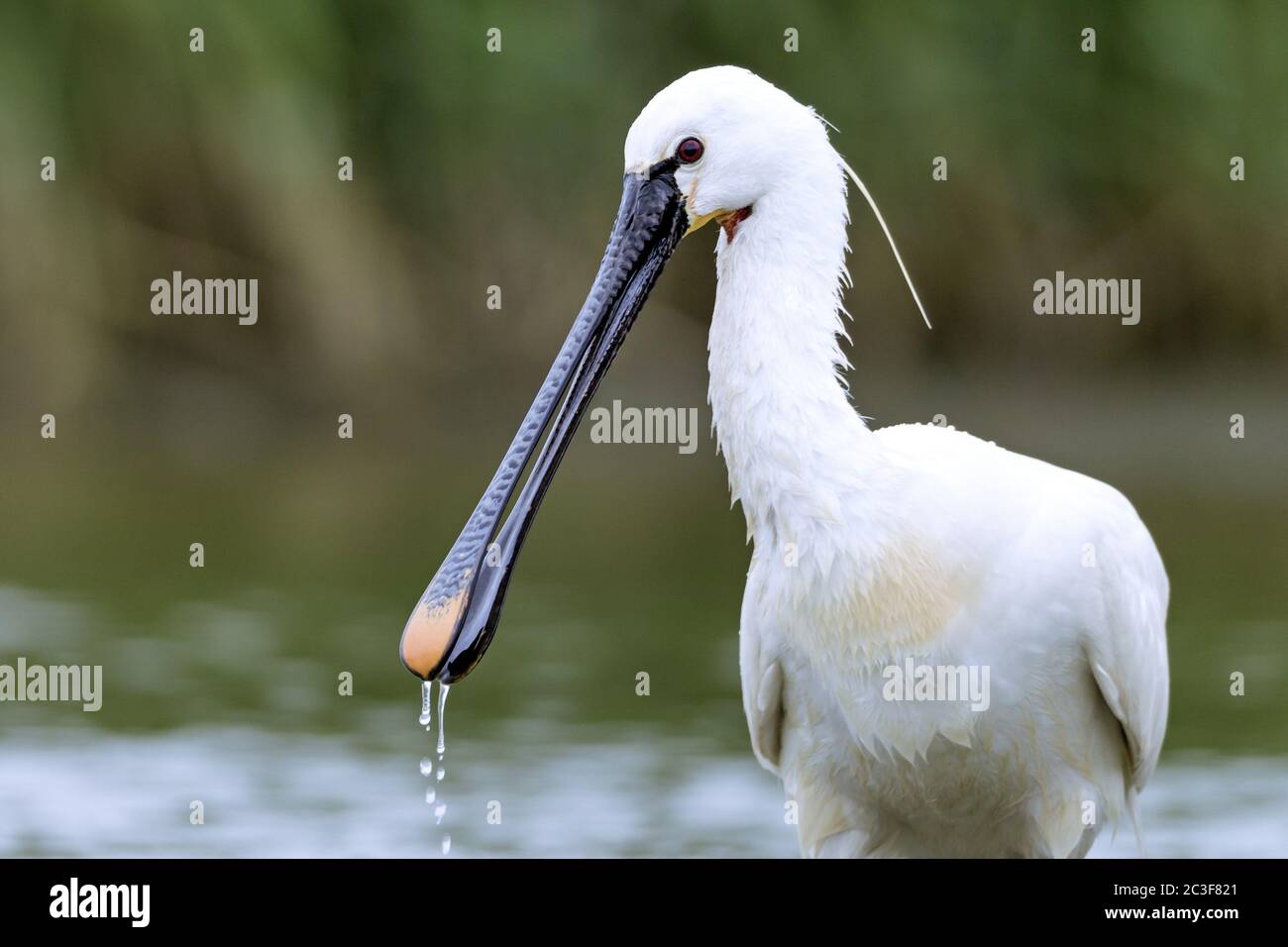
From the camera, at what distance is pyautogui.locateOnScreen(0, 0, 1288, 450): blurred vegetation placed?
13.9 metres

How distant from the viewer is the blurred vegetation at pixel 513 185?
45.5ft

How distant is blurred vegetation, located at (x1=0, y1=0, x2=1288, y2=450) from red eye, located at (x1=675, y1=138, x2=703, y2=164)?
30.5 feet

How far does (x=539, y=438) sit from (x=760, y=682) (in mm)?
739

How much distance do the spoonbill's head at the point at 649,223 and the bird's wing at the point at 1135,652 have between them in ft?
3.19

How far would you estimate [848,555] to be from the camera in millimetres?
4605

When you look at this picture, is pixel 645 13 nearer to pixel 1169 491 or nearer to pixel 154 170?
pixel 154 170
